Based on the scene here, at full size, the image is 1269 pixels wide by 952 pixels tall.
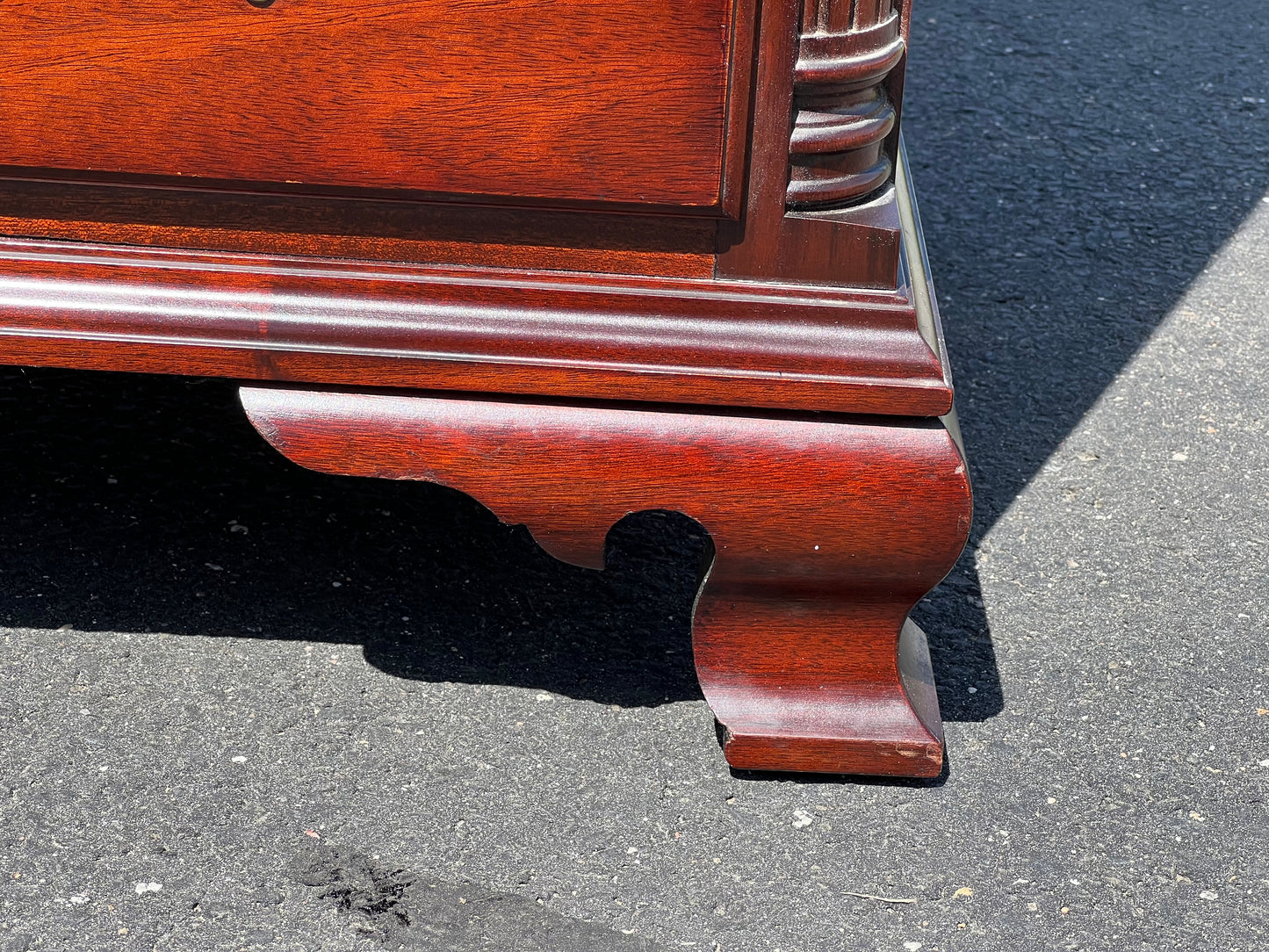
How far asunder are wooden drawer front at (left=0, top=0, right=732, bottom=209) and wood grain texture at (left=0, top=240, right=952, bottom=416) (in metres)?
0.09

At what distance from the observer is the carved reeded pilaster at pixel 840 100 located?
50.4 inches

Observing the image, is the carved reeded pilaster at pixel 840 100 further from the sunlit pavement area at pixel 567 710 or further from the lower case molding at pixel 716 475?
the sunlit pavement area at pixel 567 710

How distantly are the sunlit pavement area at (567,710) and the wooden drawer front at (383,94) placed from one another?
611 mm

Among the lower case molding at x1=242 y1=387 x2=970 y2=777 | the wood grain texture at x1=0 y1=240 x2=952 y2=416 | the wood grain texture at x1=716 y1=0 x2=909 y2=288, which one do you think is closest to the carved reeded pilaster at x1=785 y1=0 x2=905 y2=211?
the wood grain texture at x1=716 y1=0 x2=909 y2=288

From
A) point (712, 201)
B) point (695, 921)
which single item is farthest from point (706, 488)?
point (695, 921)

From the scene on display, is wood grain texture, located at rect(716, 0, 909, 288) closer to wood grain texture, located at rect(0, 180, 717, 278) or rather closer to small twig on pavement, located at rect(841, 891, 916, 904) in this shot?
wood grain texture, located at rect(0, 180, 717, 278)

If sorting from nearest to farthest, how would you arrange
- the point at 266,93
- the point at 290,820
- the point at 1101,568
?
1. the point at 266,93
2. the point at 290,820
3. the point at 1101,568

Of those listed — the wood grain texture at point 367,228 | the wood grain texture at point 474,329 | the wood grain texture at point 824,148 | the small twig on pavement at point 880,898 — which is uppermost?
the wood grain texture at point 824,148

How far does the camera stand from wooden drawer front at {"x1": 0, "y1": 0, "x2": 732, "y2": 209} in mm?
1290

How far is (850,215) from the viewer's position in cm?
137

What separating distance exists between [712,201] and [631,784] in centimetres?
63

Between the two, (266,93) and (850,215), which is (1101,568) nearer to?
(850,215)

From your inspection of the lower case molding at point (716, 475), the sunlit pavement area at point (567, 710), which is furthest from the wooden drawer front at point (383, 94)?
the sunlit pavement area at point (567, 710)

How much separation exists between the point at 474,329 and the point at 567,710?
492 millimetres
